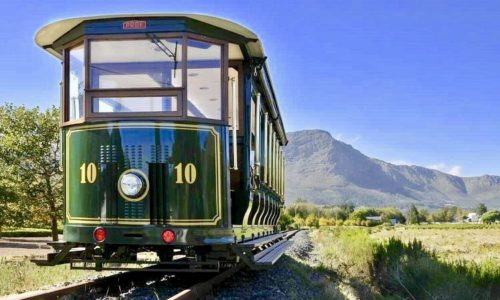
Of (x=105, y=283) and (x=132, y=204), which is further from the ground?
(x=132, y=204)

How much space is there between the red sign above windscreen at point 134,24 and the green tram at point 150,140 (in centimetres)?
1

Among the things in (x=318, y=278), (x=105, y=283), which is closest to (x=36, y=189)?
(x=318, y=278)

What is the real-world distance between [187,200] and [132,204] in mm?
653

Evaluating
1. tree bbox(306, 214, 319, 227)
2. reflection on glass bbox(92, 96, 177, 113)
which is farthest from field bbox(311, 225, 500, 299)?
tree bbox(306, 214, 319, 227)

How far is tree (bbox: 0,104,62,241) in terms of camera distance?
2488 cm

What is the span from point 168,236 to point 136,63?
211 centimetres

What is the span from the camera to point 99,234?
24.5ft

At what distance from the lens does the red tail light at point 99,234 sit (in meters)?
7.43

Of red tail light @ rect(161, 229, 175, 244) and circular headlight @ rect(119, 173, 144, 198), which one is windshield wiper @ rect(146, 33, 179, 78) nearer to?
circular headlight @ rect(119, 173, 144, 198)

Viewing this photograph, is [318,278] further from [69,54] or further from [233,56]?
[69,54]

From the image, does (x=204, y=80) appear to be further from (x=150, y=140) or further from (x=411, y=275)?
(x=411, y=275)

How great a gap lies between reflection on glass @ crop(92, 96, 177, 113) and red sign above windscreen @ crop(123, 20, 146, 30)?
87 cm

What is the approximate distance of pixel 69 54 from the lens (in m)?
8.16

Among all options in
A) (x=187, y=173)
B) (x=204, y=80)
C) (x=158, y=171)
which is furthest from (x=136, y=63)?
(x=187, y=173)
